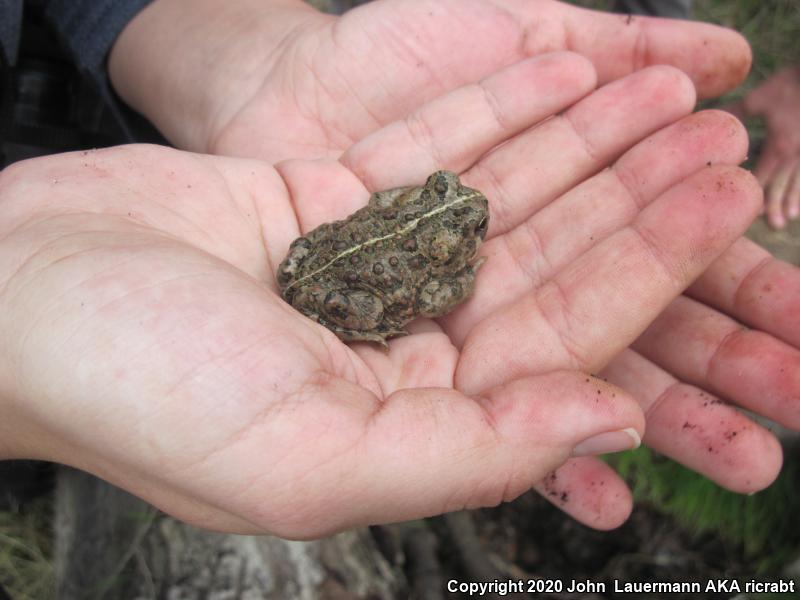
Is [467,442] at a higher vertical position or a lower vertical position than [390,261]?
higher

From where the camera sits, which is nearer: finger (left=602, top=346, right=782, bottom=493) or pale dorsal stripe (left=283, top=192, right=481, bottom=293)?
finger (left=602, top=346, right=782, bottom=493)

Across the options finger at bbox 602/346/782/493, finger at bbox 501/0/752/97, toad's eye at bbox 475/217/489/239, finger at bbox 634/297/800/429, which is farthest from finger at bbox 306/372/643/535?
finger at bbox 501/0/752/97

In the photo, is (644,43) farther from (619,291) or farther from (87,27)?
(87,27)

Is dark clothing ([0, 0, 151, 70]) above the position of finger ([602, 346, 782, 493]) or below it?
above

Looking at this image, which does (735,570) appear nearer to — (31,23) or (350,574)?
(350,574)

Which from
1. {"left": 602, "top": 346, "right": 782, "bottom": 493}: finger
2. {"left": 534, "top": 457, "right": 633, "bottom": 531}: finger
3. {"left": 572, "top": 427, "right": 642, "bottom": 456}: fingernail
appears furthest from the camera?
{"left": 534, "top": 457, "right": 633, "bottom": 531}: finger

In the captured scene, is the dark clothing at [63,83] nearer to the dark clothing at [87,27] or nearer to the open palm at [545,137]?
the dark clothing at [87,27]

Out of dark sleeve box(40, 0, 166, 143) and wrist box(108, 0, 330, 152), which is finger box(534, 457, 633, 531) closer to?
wrist box(108, 0, 330, 152)

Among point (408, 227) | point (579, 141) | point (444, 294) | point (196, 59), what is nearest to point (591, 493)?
point (444, 294)
